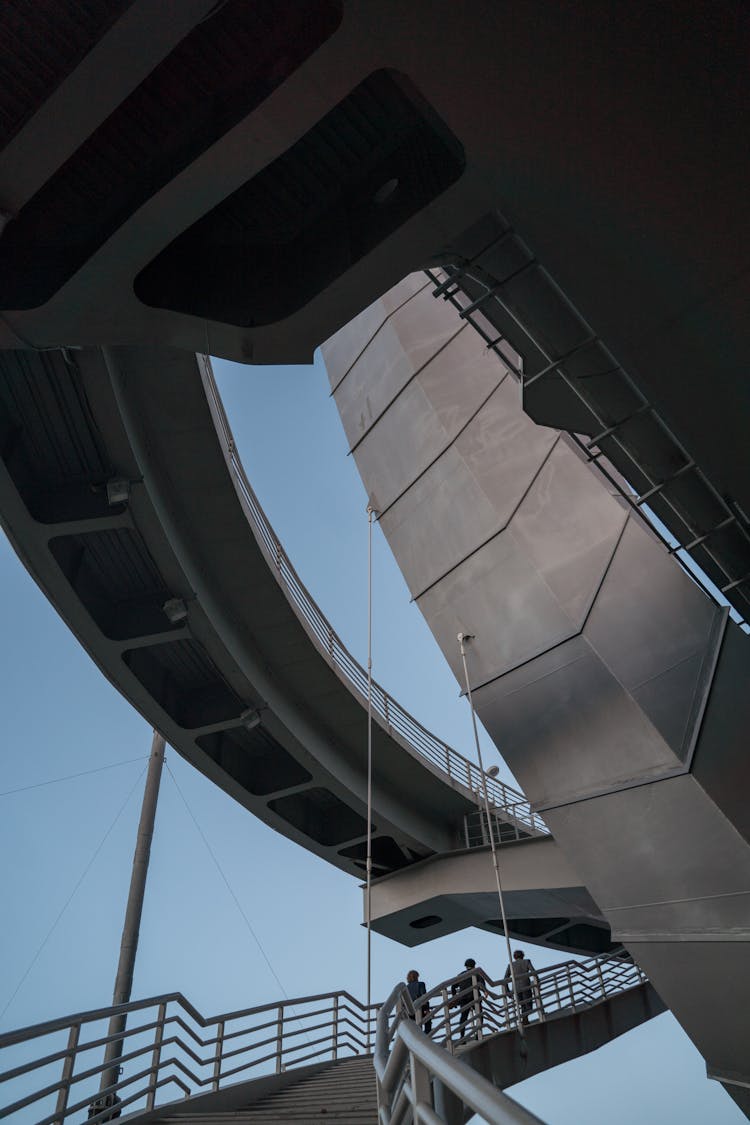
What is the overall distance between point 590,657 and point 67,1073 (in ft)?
21.8

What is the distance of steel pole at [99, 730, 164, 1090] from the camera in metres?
9.57

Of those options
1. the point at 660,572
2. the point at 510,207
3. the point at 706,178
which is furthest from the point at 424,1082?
the point at 660,572

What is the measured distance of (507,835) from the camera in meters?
18.2

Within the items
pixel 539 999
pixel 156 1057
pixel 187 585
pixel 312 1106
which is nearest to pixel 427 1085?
pixel 312 1106

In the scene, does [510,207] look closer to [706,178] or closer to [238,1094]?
[706,178]

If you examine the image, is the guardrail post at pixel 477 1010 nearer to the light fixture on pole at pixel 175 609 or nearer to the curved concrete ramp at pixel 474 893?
the curved concrete ramp at pixel 474 893

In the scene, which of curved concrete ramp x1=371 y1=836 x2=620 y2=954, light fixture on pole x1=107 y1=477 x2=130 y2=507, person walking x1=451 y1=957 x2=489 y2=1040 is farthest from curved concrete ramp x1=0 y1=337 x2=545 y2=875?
person walking x1=451 y1=957 x2=489 y2=1040

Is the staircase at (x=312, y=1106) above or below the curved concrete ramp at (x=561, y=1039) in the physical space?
below

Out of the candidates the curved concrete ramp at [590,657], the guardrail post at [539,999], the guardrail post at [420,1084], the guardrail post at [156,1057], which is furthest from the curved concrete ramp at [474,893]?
the guardrail post at [420,1084]

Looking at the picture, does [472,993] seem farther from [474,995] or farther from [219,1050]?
[219,1050]

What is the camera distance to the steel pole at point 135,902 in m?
9.57

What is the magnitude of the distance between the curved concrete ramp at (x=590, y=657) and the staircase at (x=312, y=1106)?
3.22 meters

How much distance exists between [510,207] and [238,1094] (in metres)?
8.87

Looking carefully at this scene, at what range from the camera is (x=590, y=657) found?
8.30 metres
